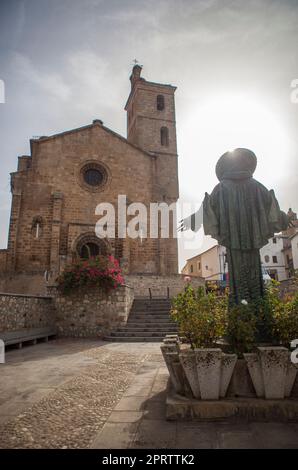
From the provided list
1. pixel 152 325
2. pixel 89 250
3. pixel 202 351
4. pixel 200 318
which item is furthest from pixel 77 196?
pixel 202 351

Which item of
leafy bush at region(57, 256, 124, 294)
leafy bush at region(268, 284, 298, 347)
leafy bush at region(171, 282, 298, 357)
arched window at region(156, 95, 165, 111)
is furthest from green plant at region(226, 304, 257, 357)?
arched window at region(156, 95, 165, 111)

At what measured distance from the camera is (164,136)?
82.4ft

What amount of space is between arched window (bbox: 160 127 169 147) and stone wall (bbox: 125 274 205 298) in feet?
41.0

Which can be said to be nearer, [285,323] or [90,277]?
[285,323]

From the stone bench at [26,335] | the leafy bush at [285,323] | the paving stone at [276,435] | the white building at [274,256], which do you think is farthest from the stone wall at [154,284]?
the white building at [274,256]

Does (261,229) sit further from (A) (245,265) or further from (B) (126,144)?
(B) (126,144)

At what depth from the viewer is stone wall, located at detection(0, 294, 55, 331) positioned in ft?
27.9

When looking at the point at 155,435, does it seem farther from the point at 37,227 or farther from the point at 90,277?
the point at 37,227

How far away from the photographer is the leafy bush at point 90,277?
11070 mm

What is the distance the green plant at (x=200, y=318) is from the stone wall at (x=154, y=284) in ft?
44.8

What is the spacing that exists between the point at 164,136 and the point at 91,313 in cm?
1885

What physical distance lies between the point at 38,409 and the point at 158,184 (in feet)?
65.5

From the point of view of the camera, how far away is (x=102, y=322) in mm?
10969
